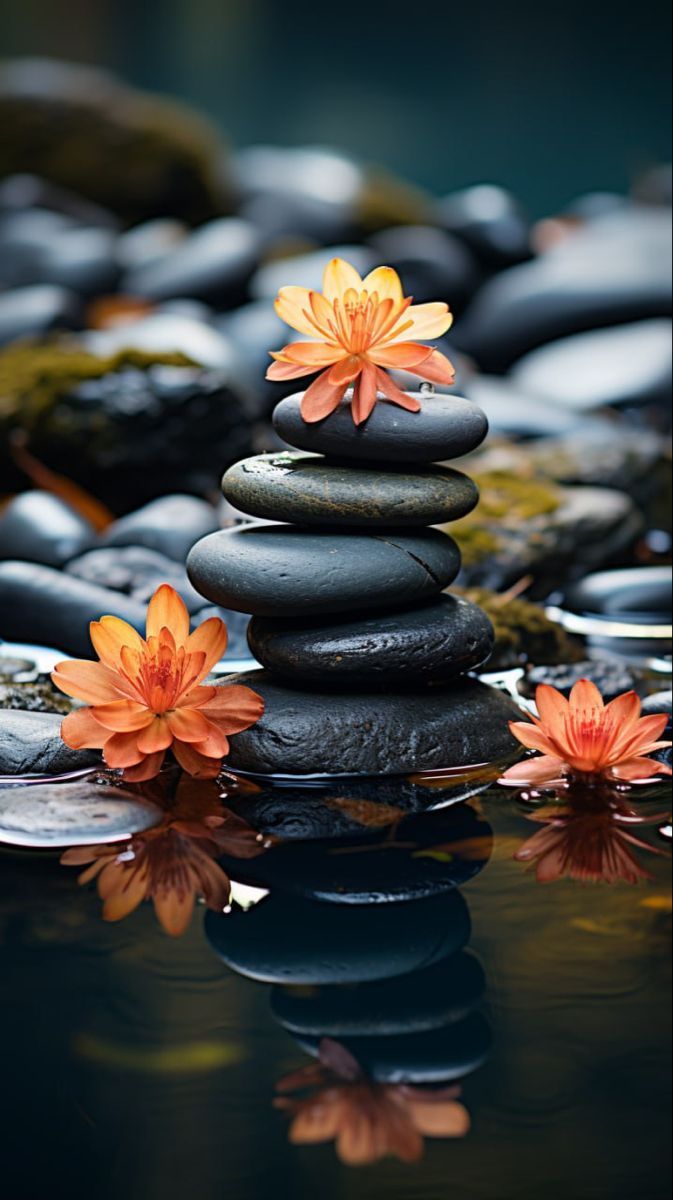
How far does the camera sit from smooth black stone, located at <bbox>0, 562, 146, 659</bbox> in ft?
12.5

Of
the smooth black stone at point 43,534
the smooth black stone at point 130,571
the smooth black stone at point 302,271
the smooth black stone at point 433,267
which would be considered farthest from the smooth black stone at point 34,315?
the smooth black stone at point 130,571

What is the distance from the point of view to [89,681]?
2.72m

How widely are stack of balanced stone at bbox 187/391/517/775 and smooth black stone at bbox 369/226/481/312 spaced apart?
219 inches

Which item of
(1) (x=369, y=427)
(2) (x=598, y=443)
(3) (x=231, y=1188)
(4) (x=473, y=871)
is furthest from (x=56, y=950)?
(2) (x=598, y=443)

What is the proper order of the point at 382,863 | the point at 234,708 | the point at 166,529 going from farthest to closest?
the point at 166,529 → the point at 234,708 → the point at 382,863

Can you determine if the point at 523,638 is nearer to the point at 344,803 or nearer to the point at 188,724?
the point at 344,803

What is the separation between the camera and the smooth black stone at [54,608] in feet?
12.5

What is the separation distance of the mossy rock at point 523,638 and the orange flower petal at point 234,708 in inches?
44.6

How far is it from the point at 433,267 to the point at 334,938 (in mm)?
7003

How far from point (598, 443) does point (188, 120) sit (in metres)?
7.43

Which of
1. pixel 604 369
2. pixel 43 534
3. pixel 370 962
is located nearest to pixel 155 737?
pixel 370 962

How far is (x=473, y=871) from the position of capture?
250 cm

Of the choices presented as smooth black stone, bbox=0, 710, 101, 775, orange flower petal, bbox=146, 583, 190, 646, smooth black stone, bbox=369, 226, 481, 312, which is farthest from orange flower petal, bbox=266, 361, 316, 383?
smooth black stone, bbox=369, 226, 481, 312

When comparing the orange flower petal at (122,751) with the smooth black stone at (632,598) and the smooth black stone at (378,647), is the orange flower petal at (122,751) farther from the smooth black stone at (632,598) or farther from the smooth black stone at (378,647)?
the smooth black stone at (632,598)
